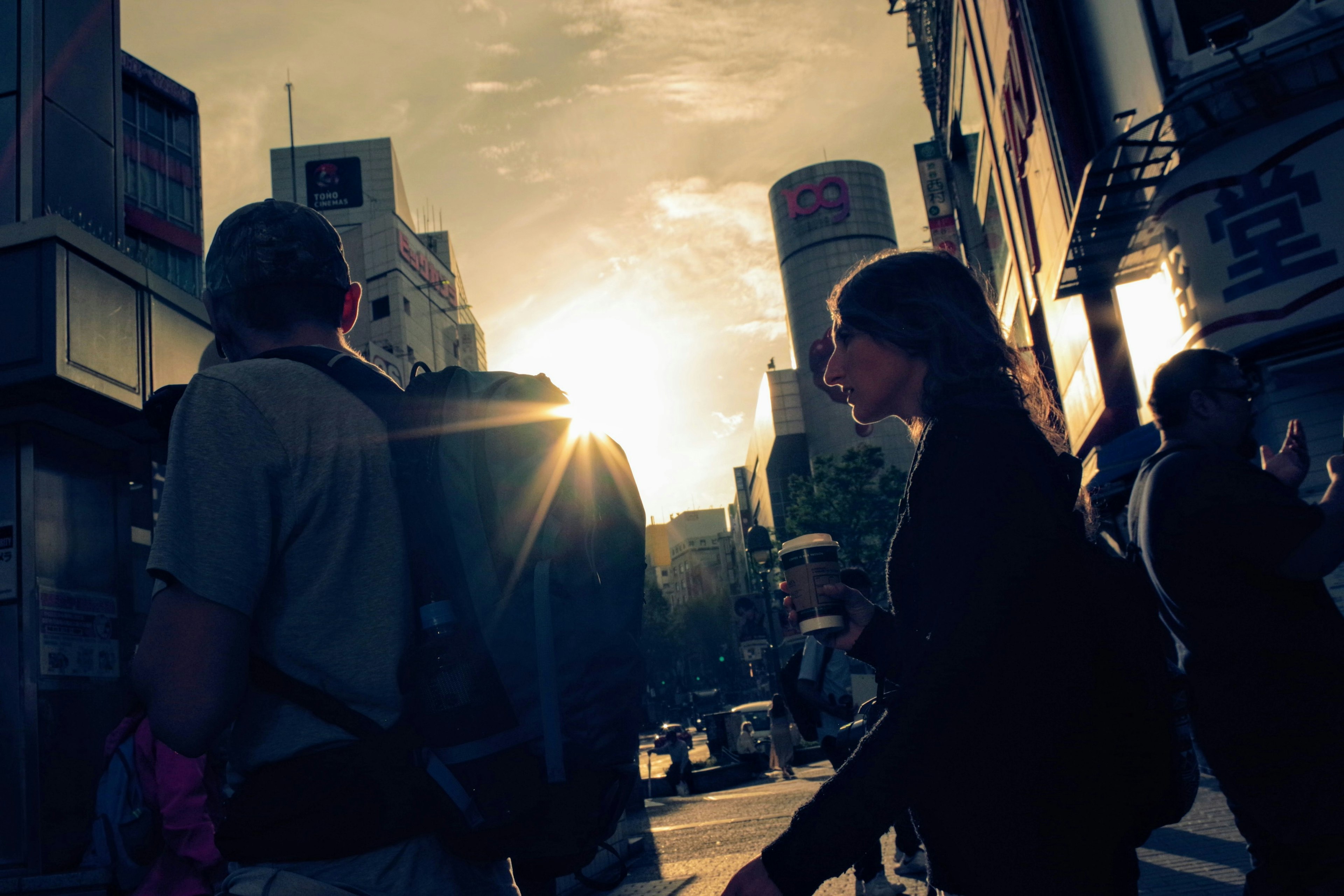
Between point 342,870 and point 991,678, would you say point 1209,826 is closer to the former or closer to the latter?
point 991,678

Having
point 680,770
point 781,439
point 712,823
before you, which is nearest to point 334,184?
point 781,439

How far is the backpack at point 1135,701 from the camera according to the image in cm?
158

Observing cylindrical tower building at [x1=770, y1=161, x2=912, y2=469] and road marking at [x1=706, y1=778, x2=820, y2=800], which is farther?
cylindrical tower building at [x1=770, y1=161, x2=912, y2=469]

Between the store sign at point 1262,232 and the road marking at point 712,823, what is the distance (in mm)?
6428

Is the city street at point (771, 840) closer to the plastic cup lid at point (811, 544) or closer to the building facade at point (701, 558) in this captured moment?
the plastic cup lid at point (811, 544)

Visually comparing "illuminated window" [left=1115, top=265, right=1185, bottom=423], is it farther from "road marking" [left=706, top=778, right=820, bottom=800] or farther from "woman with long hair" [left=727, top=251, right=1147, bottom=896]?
"woman with long hair" [left=727, top=251, right=1147, bottom=896]

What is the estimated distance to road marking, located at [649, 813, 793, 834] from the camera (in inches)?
375

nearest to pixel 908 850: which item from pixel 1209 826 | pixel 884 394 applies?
pixel 1209 826

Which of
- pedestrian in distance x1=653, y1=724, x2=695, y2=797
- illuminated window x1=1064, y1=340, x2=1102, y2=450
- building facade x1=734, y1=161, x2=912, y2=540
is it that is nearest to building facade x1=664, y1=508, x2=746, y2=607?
building facade x1=734, y1=161, x2=912, y2=540

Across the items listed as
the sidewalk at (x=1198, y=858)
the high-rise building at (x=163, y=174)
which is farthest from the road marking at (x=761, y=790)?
the high-rise building at (x=163, y=174)

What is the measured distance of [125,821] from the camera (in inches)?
162

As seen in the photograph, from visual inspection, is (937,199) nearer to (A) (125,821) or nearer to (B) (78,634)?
(B) (78,634)

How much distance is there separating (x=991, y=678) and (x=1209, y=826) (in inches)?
215

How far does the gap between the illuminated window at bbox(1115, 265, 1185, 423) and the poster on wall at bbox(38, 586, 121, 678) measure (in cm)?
1004
